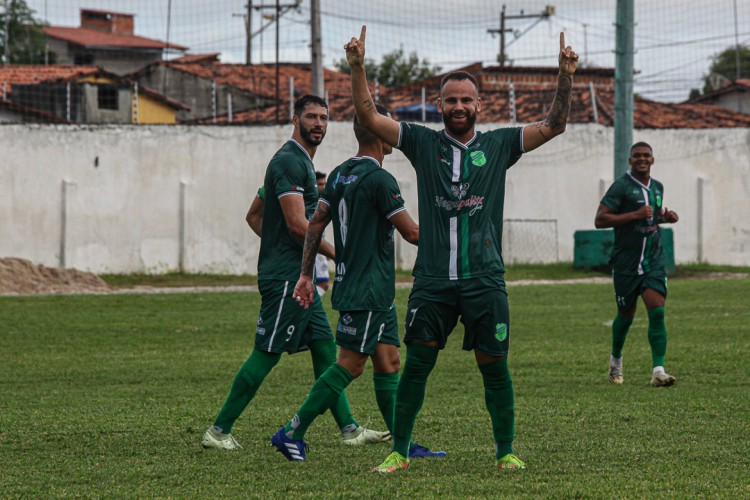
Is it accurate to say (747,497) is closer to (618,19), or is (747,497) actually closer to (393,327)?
(393,327)

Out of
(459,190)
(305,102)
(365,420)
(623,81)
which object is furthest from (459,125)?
(623,81)

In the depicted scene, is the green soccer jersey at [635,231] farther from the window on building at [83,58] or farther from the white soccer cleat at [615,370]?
the window on building at [83,58]

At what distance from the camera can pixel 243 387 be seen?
698 cm

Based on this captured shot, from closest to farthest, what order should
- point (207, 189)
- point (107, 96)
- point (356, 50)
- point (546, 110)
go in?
point (356, 50)
point (207, 189)
point (546, 110)
point (107, 96)

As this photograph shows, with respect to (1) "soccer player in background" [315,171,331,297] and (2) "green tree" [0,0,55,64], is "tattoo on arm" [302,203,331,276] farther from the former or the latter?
(2) "green tree" [0,0,55,64]

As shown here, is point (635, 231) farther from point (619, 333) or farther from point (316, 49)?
point (316, 49)

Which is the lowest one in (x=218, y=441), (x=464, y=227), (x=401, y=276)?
(x=401, y=276)

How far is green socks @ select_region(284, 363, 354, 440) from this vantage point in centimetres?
645

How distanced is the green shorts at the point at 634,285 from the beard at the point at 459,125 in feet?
16.2

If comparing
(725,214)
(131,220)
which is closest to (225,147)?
(131,220)

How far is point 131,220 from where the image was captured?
29.9m

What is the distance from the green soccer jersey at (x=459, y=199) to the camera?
18.9 feet

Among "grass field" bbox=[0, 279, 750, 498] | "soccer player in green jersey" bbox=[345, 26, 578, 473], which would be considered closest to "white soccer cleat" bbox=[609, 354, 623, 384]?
"grass field" bbox=[0, 279, 750, 498]

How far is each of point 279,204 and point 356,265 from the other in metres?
0.80
